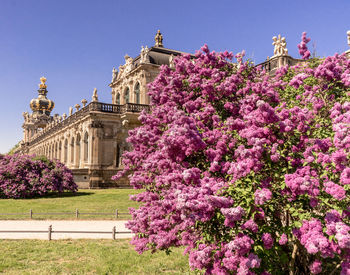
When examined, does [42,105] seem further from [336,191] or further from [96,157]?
[336,191]

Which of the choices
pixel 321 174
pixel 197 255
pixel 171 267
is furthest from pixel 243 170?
pixel 171 267

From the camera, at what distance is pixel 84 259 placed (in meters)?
9.41

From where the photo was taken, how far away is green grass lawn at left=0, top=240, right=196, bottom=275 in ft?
27.7

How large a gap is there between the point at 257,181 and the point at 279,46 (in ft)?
68.3

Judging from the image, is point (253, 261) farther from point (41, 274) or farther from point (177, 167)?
point (41, 274)

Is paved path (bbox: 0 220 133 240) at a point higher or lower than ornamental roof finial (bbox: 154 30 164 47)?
lower

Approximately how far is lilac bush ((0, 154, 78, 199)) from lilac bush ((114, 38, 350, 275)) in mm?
22379

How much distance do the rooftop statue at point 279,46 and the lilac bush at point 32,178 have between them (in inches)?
822

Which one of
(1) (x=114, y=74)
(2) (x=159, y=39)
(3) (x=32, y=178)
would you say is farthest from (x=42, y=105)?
(3) (x=32, y=178)

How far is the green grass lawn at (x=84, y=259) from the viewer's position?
8.45 meters

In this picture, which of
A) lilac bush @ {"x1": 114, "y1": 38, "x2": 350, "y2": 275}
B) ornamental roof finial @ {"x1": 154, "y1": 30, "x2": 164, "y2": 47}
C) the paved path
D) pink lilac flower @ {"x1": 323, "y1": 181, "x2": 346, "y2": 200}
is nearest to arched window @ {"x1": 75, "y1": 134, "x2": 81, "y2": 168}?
ornamental roof finial @ {"x1": 154, "y1": 30, "x2": 164, "y2": 47}

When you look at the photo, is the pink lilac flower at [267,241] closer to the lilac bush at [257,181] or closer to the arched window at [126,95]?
the lilac bush at [257,181]

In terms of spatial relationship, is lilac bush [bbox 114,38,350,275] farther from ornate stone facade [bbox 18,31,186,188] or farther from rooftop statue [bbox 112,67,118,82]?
rooftop statue [bbox 112,67,118,82]

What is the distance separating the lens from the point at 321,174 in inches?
180
